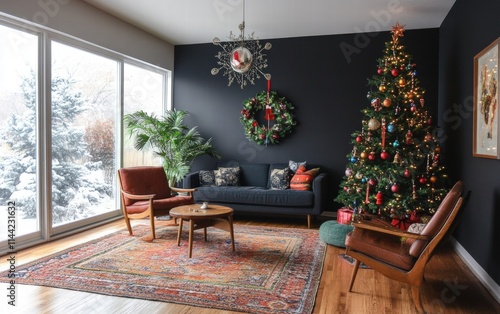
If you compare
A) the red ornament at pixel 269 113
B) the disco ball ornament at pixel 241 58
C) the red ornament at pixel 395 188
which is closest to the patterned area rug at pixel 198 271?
the red ornament at pixel 395 188

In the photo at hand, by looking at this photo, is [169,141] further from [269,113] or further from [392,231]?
[392,231]

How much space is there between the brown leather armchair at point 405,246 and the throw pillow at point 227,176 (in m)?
3.22

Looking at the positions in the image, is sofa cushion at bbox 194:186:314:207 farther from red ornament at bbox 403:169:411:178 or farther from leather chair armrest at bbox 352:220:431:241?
leather chair armrest at bbox 352:220:431:241

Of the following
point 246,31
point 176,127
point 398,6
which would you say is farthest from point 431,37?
point 176,127

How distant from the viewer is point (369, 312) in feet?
9.10

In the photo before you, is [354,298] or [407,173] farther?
[407,173]

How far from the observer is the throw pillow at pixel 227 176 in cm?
624

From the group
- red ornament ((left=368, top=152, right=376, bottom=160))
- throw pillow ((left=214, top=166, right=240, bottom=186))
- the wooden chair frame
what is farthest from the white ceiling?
the wooden chair frame

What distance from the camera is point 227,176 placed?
6.27 meters

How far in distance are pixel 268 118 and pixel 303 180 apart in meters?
1.37

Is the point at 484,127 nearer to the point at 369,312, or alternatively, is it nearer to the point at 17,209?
the point at 369,312

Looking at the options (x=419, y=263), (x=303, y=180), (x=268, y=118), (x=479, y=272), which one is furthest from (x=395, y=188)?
(x=268, y=118)

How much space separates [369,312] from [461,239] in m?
2.20

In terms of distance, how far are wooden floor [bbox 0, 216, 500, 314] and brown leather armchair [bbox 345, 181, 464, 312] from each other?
181 mm
